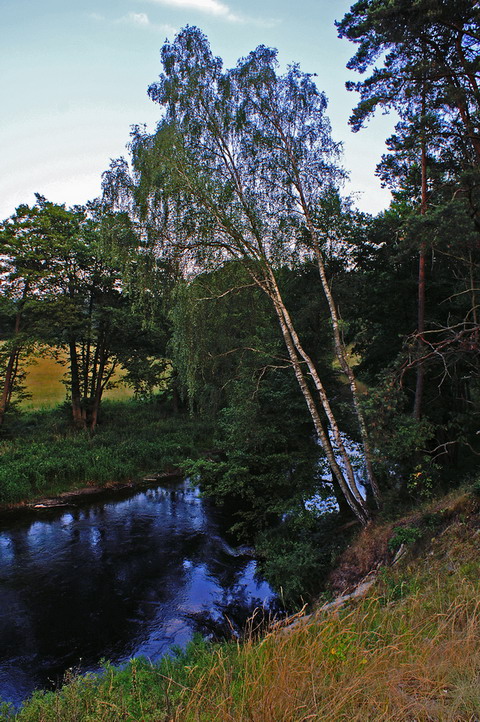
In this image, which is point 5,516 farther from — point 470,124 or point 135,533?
point 470,124

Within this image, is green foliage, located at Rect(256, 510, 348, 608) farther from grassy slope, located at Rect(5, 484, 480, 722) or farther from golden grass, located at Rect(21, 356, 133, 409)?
golden grass, located at Rect(21, 356, 133, 409)

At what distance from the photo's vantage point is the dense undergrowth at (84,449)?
18109 millimetres

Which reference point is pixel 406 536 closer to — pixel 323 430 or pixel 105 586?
pixel 323 430

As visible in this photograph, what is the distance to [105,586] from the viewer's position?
11180mm

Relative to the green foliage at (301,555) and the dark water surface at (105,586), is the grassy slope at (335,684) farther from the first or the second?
the green foliage at (301,555)

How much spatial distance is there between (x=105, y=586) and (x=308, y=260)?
1083 centimetres

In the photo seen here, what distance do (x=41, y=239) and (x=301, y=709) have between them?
23548 mm

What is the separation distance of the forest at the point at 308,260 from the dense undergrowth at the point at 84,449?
8532 mm

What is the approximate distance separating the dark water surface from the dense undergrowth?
2.21 m

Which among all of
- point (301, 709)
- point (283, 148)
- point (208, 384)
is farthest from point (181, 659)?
point (283, 148)

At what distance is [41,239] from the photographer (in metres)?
21.8

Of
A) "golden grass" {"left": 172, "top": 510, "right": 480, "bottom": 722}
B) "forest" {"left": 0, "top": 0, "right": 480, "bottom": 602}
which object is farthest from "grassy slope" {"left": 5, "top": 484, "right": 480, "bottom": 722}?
"forest" {"left": 0, "top": 0, "right": 480, "bottom": 602}

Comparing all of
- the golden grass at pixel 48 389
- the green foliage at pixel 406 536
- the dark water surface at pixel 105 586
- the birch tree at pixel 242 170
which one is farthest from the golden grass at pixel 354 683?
the golden grass at pixel 48 389

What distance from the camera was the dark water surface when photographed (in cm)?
853
